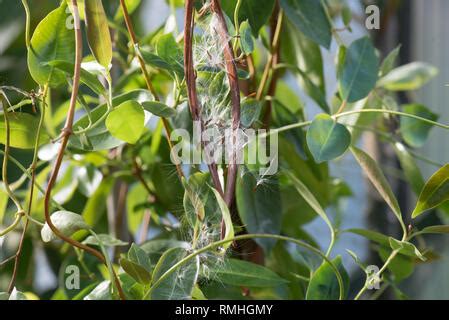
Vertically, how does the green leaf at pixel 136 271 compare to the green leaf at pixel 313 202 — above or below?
below

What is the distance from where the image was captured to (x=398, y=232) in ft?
4.02

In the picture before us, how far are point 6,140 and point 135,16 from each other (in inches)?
20.7

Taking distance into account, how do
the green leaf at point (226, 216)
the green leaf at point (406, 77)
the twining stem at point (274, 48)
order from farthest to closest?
the green leaf at point (406, 77) → the twining stem at point (274, 48) → the green leaf at point (226, 216)

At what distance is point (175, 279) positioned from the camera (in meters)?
0.46

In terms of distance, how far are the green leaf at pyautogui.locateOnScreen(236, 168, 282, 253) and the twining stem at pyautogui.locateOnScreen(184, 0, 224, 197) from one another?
10cm

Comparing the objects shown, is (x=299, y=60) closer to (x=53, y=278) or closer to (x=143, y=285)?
(x=143, y=285)

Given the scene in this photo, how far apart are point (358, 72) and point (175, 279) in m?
0.21

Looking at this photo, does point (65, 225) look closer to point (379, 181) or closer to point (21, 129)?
point (21, 129)

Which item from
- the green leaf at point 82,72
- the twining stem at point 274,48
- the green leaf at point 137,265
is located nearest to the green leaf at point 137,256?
the green leaf at point 137,265

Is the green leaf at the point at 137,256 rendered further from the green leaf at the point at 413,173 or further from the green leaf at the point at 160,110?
the green leaf at the point at 413,173

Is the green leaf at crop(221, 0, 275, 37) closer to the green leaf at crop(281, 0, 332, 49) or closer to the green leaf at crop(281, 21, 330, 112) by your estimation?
the green leaf at crop(281, 0, 332, 49)

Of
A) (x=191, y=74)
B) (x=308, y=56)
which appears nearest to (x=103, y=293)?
(x=191, y=74)

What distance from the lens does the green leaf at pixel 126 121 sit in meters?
0.46

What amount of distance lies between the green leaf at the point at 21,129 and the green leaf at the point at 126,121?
6cm
